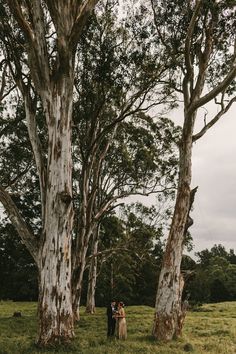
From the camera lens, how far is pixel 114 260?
140 ft

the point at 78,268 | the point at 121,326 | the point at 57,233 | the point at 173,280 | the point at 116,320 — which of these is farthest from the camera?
the point at 78,268

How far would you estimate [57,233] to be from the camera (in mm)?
12234

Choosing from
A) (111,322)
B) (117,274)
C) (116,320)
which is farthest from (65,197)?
(117,274)

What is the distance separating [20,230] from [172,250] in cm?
491

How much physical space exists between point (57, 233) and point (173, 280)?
4.52m

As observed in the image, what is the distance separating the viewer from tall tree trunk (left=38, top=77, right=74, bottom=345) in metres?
12.0

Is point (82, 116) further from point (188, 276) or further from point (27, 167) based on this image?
point (188, 276)

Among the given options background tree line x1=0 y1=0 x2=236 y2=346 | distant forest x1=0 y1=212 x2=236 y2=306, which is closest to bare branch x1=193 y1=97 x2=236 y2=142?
background tree line x1=0 y1=0 x2=236 y2=346

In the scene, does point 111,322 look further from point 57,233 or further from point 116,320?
point 57,233

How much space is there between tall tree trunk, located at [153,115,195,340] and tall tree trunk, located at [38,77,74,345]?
3.47 metres

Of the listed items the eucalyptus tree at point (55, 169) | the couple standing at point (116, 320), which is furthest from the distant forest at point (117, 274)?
the eucalyptus tree at point (55, 169)

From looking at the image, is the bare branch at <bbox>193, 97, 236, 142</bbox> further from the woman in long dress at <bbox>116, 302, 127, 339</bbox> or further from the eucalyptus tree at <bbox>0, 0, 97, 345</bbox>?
the woman in long dress at <bbox>116, 302, 127, 339</bbox>

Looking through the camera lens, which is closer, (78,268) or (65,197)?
(65,197)

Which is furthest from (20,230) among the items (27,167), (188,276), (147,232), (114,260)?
(114,260)
